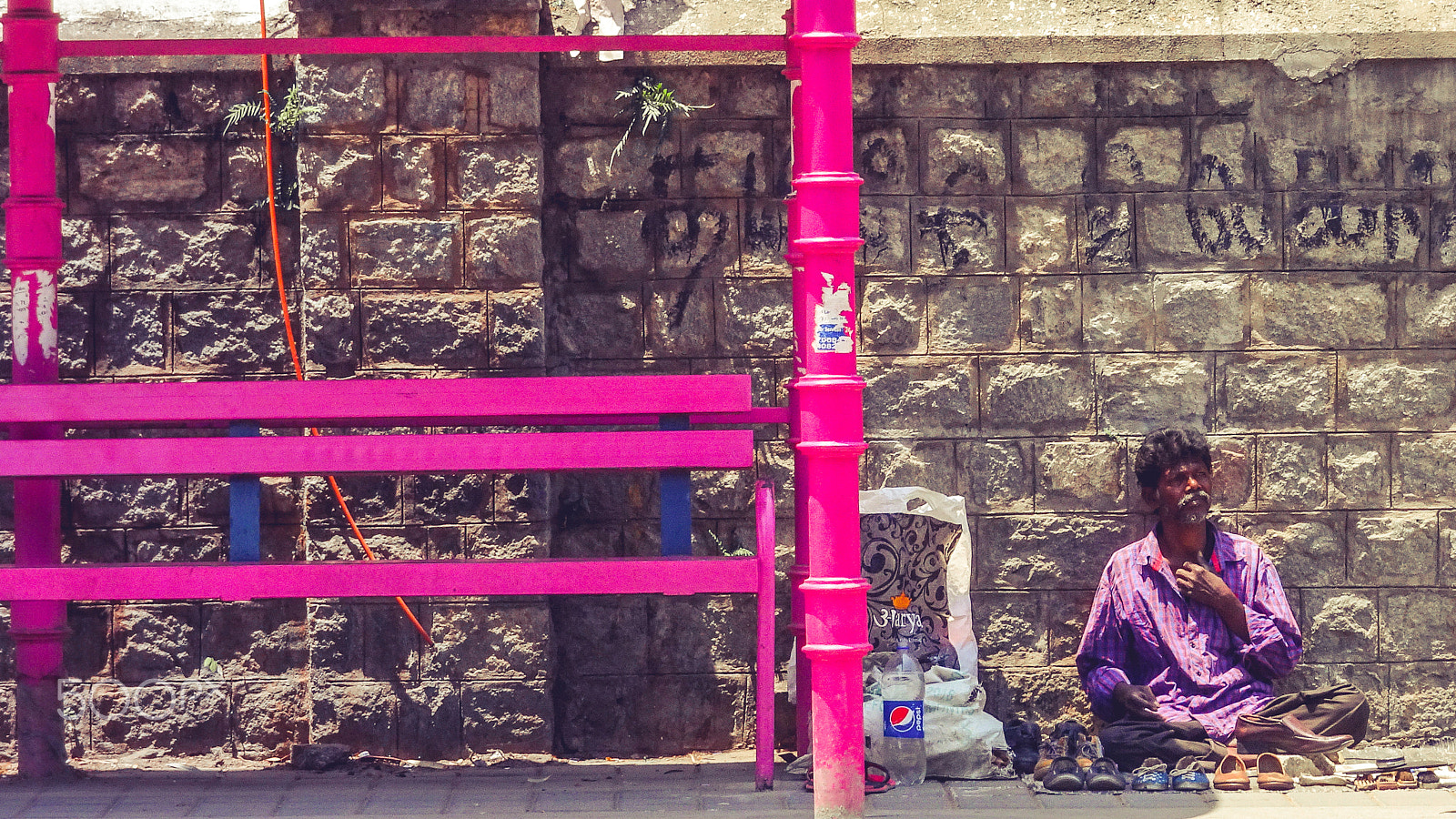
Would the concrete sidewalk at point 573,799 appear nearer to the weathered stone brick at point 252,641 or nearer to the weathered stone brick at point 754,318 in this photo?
the weathered stone brick at point 252,641

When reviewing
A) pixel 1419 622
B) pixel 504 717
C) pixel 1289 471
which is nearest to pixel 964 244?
pixel 1289 471

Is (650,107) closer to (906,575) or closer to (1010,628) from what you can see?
(906,575)

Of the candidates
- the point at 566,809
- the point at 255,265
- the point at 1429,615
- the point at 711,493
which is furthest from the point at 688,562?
the point at 1429,615

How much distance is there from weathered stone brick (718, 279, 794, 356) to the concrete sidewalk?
1715 millimetres

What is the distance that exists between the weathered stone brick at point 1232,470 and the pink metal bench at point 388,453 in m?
2.24

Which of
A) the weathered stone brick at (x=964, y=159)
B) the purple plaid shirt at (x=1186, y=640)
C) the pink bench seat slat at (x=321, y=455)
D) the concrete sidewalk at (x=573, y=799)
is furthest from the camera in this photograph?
the weathered stone brick at (x=964, y=159)

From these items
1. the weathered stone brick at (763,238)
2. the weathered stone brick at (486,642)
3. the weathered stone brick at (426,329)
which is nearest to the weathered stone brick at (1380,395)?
the weathered stone brick at (763,238)

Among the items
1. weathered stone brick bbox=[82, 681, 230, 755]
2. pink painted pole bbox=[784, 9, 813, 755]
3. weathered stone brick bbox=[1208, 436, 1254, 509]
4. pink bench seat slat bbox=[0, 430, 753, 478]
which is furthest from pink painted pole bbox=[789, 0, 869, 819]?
weathered stone brick bbox=[82, 681, 230, 755]

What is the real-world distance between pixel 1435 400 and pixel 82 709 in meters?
5.73

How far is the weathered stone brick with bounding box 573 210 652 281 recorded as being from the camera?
5.75 metres

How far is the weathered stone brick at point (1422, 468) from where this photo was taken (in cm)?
581

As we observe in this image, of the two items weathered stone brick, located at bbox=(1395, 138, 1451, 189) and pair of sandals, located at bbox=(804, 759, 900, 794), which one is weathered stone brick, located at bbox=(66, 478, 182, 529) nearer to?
pair of sandals, located at bbox=(804, 759, 900, 794)

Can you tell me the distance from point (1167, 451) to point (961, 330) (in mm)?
968

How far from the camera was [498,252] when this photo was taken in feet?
18.1
